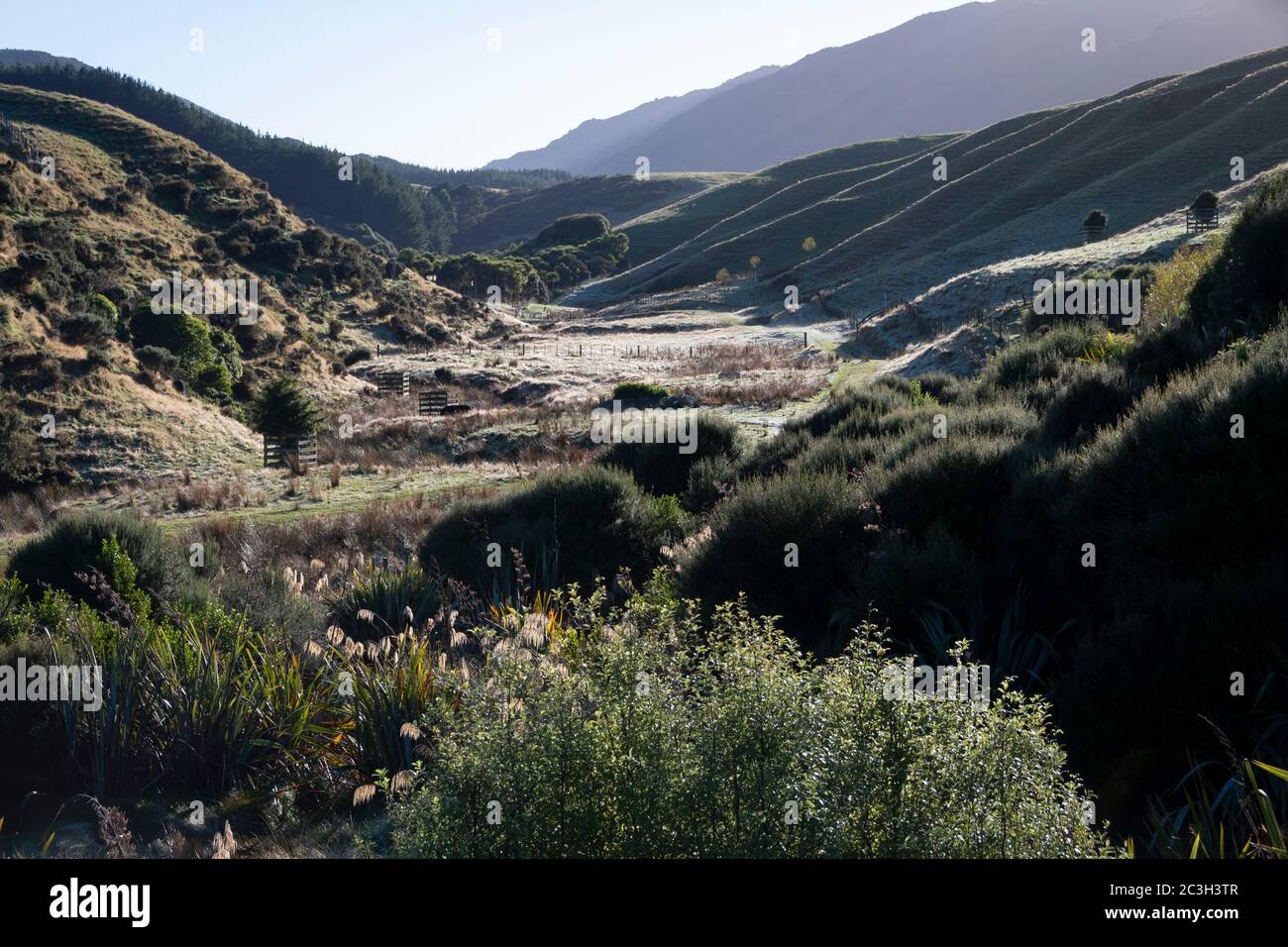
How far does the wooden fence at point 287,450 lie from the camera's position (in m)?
25.8

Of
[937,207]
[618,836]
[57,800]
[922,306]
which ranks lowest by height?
[57,800]

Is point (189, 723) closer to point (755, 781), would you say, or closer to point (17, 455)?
point (755, 781)

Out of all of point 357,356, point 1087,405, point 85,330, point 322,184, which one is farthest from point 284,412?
point 322,184

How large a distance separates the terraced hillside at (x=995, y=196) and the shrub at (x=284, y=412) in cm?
4227

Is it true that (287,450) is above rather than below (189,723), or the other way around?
above

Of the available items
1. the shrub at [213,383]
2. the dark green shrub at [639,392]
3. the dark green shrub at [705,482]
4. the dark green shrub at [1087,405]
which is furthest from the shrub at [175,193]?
the dark green shrub at [1087,405]

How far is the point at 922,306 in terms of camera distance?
45062 millimetres

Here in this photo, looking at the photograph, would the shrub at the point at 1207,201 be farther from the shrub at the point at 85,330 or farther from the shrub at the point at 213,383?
the shrub at the point at 85,330

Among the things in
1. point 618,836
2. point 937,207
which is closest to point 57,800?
point 618,836

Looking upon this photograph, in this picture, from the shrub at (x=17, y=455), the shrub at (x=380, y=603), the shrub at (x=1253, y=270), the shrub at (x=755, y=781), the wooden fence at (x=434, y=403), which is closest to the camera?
the shrub at (x=755, y=781)

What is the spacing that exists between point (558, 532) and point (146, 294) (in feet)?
115

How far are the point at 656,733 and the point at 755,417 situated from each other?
76.1ft

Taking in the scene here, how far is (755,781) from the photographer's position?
3.18 meters
